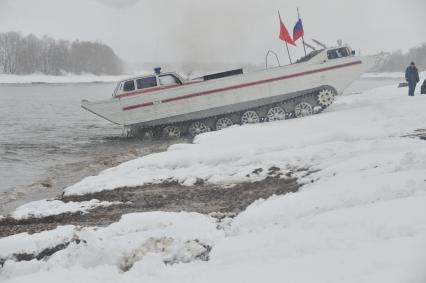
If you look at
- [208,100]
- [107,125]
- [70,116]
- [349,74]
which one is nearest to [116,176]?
[208,100]

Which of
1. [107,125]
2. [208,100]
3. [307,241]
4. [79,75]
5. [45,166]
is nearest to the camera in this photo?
[307,241]

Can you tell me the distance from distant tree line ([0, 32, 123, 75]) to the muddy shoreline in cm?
12992

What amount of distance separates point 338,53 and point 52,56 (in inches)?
4903

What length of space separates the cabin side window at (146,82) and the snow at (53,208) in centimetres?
1109

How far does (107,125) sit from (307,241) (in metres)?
25.2

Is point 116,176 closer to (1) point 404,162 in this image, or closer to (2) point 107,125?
(1) point 404,162

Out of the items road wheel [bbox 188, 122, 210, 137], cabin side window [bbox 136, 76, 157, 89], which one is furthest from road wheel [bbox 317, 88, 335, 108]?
cabin side window [bbox 136, 76, 157, 89]

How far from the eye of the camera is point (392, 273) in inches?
169

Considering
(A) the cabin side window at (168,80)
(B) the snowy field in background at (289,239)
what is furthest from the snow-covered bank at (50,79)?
(B) the snowy field in background at (289,239)

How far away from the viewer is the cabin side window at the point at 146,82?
20.4m

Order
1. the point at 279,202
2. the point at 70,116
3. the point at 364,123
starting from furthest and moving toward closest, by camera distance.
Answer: the point at 70,116, the point at 364,123, the point at 279,202

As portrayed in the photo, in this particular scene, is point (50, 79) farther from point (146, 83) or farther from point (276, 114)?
point (276, 114)

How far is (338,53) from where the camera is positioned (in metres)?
20.2

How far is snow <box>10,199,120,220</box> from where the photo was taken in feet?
29.2
